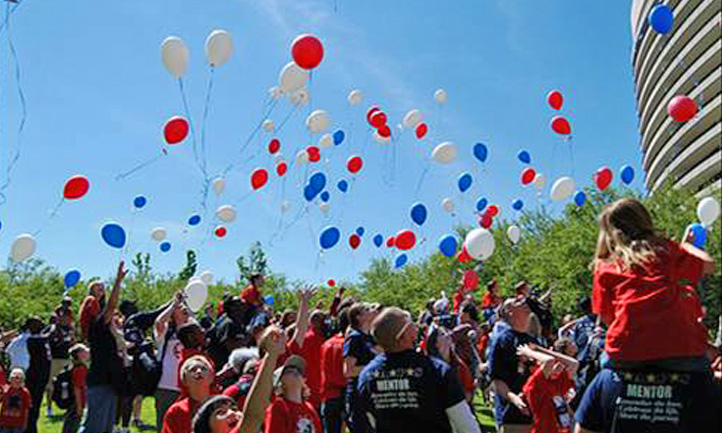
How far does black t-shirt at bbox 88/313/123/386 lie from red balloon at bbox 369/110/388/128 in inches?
335

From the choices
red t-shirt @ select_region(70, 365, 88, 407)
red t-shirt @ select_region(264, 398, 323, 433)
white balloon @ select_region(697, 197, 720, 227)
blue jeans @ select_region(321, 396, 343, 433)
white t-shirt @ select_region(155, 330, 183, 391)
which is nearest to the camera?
red t-shirt @ select_region(264, 398, 323, 433)

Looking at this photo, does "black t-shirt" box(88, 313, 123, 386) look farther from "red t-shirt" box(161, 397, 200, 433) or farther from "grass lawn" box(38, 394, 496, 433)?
"grass lawn" box(38, 394, 496, 433)

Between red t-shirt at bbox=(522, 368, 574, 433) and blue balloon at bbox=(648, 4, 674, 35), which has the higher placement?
blue balloon at bbox=(648, 4, 674, 35)

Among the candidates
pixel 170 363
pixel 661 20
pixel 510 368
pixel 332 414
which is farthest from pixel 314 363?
pixel 661 20

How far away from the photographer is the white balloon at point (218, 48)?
10.4m

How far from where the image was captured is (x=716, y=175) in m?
47.0

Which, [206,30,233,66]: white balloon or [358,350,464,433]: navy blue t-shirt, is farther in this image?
[206,30,233,66]: white balloon

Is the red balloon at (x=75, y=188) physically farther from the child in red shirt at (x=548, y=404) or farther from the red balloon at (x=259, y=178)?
the child in red shirt at (x=548, y=404)

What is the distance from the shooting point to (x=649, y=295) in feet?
8.92

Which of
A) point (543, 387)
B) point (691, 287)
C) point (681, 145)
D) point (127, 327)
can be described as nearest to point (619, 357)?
point (691, 287)

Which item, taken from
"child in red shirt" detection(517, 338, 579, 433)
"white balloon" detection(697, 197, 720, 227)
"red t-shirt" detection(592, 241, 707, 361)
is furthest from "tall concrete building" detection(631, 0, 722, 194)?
"red t-shirt" detection(592, 241, 707, 361)

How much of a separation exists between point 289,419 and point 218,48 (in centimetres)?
728

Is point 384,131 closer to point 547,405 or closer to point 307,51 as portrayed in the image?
point 307,51

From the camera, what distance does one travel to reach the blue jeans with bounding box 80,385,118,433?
22.6ft
